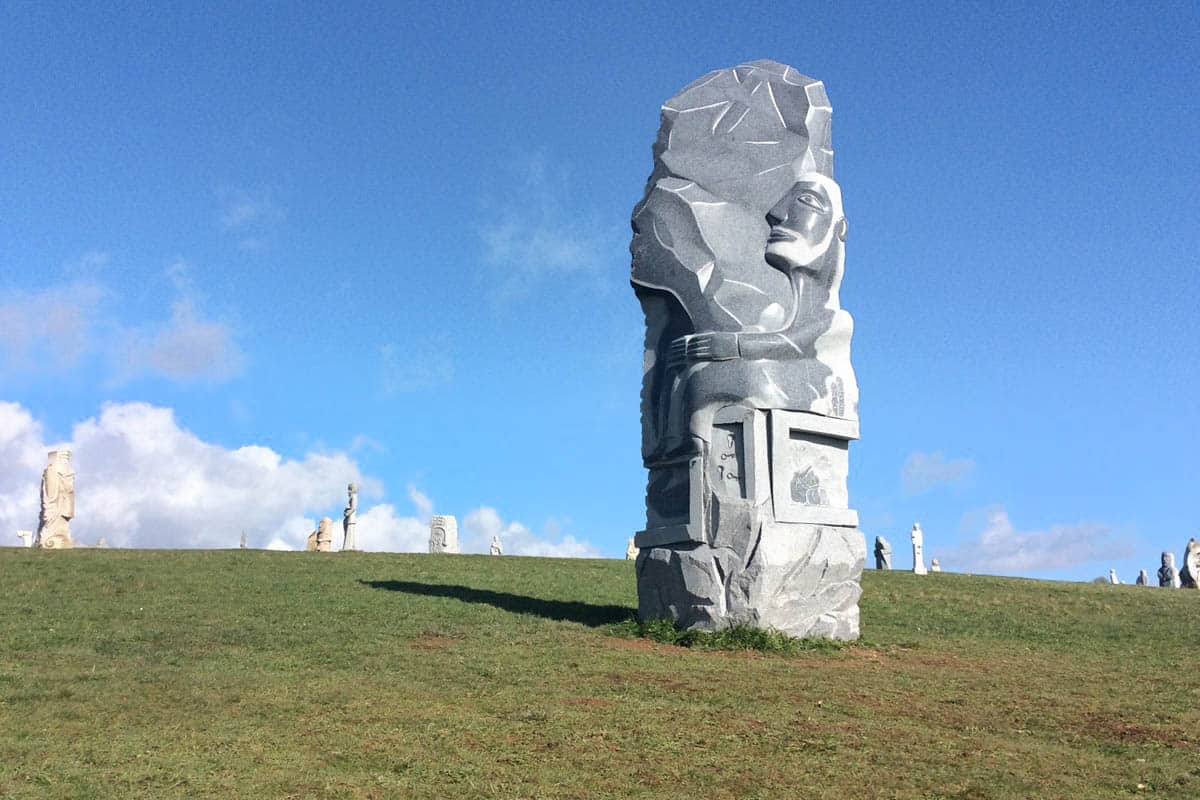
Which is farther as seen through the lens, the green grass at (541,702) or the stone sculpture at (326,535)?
the stone sculpture at (326,535)

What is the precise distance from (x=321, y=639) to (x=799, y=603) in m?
7.88

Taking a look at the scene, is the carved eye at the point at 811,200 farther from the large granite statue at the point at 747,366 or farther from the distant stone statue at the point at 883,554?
the distant stone statue at the point at 883,554

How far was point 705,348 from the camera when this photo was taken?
19172mm

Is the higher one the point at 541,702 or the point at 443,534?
the point at 443,534

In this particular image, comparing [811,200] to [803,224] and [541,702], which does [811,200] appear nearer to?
[803,224]

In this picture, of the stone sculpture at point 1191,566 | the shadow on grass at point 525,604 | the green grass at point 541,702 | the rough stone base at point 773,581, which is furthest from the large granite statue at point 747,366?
the stone sculpture at point 1191,566

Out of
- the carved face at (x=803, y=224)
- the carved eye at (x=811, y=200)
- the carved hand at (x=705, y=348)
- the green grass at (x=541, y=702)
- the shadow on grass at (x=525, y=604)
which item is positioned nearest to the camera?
the green grass at (x=541, y=702)

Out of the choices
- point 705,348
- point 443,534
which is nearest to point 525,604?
point 705,348

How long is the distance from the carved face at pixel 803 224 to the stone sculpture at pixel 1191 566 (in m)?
31.0

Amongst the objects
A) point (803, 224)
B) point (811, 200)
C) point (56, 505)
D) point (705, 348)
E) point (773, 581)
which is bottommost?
point (773, 581)

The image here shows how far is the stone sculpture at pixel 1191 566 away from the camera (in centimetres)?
4266

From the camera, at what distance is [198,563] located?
1136 inches

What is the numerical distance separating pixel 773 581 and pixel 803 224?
6318mm

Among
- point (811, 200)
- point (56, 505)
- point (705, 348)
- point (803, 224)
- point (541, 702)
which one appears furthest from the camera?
point (56, 505)
